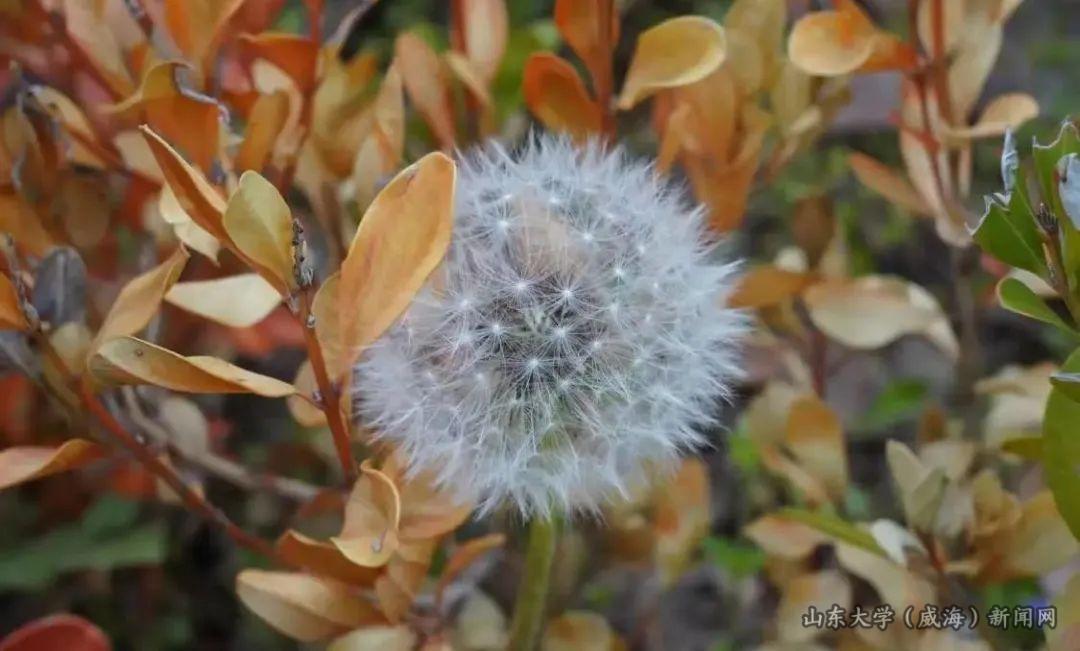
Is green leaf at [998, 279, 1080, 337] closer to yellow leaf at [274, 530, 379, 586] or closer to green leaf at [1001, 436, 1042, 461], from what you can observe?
green leaf at [1001, 436, 1042, 461]

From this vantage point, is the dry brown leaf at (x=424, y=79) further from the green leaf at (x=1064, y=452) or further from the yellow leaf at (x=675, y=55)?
the green leaf at (x=1064, y=452)

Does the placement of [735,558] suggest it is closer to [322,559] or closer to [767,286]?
[767,286]

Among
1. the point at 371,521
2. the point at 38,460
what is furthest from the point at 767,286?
the point at 38,460

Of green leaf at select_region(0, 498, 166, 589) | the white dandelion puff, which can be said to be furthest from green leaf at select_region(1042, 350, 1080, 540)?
green leaf at select_region(0, 498, 166, 589)

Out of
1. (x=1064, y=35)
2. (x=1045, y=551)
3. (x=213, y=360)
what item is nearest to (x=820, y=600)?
(x=1045, y=551)

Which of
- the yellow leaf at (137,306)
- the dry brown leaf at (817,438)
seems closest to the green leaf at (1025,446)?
the dry brown leaf at (817,438)

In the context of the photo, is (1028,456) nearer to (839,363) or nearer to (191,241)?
(839,363)

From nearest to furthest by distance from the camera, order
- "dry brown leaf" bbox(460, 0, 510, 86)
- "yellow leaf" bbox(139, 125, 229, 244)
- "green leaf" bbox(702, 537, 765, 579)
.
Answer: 1. "yellow leaf" bbox(139, 125, 229, 244)
2. "dry brown leaf" bbox(460, 0, 510, 86)
3. "green leaf" bbox(702, 537, 765, 579)
